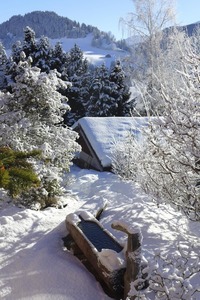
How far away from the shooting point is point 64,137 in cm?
1024

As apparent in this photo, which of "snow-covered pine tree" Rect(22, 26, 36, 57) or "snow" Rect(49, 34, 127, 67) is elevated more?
"snow" Rect(49, 34, 127, 67)

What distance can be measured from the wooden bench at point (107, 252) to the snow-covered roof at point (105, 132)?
9533 mm

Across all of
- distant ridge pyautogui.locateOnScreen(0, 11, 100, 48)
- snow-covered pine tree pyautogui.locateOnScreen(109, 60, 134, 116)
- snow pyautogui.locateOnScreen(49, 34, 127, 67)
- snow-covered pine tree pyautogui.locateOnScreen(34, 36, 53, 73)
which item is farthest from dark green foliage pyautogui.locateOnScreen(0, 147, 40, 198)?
distant ridge pyautogui.locateOnScreen(0, 11, 100, 48)

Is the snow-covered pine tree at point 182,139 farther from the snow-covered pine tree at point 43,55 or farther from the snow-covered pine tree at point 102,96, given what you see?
the snow-covered pine tree at point 43,55

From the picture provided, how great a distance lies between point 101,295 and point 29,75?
6621 mm

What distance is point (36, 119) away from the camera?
32.9ft

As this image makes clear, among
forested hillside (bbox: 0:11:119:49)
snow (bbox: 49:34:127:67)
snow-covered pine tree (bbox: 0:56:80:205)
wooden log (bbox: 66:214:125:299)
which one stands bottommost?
wooden log (bbox: 66:214:125:299)

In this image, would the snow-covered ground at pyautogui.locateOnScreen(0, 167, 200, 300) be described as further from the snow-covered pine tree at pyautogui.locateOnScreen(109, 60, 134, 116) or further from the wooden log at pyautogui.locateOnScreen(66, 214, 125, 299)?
the snow-covered pine tree at pyautogui.locateOnScreen(109, 60, 134, 116)

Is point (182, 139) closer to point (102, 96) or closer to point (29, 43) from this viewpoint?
point (102, 96)

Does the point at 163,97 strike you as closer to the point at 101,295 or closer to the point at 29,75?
the point at 101,295

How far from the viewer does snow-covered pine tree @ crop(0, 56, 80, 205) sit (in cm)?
900

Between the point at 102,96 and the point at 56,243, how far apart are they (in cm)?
1865

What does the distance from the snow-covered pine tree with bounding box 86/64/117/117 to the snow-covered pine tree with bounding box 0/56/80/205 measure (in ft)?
46.3

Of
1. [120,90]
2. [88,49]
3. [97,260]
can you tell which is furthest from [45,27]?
[97,260]
